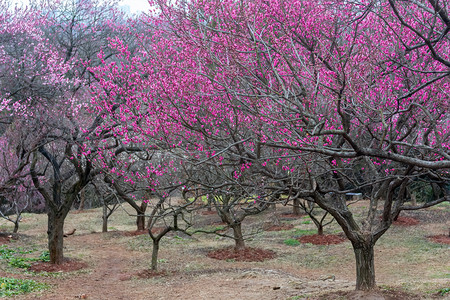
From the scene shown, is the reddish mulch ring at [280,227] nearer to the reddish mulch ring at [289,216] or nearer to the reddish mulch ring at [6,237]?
the reddish mulch ring at [289,216]

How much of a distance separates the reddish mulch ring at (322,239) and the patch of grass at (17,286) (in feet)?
31.5

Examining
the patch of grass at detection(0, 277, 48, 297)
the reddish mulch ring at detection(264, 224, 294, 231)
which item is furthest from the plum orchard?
the reddish mulch ring at detection(264, 224, 294, 231)

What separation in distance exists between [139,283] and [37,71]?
6.98 metres

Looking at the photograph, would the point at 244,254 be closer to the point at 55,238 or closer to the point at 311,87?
the point at 55,238

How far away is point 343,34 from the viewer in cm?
874

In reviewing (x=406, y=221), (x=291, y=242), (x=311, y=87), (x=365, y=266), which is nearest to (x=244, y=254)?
(x=291, y=242)

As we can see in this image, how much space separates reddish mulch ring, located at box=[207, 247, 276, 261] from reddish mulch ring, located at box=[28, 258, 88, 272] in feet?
14.3

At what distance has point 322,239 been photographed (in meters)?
16.1

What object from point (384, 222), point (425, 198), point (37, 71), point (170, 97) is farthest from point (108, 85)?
point (425, 198)

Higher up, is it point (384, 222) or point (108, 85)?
point (108, 85)

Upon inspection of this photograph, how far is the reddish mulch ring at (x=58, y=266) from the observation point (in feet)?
40.3

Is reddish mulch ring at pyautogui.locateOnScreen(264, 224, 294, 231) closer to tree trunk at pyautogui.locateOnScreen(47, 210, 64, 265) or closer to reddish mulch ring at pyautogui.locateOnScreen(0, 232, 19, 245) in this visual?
tree trunk at pyautogui.locateOnScreen(47, 210, 64, 265)

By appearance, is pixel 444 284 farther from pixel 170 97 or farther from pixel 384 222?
pixel 170 97

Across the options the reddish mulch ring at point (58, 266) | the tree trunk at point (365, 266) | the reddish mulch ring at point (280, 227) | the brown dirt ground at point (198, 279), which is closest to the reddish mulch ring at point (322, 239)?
the brown dirt ground at point (198, 279)
